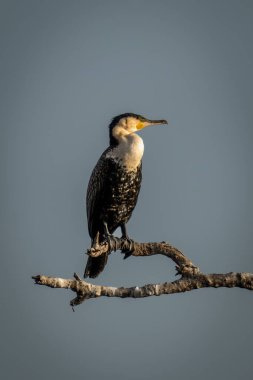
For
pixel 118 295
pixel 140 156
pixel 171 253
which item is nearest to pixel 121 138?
pixel 140 156

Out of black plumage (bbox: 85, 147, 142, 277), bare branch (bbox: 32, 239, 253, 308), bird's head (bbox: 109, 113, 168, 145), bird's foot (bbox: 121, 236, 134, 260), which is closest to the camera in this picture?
bare branch (bbox: 32, 239, 253, 308)

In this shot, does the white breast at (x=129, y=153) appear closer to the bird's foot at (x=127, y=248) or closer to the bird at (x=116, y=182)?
the bird at (x=116, y=182)

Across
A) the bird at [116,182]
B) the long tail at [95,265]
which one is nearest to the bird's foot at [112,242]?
the bird at [116,182]

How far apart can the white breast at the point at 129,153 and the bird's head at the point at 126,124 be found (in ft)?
0.60

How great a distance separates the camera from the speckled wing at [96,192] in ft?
33.7

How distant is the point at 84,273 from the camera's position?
10.1m

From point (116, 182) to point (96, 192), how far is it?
0.34 m

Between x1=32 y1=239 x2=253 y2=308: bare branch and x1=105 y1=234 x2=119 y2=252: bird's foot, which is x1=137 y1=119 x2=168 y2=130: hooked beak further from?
x1=32 y1=239 x2=253 y2=308: bare branch

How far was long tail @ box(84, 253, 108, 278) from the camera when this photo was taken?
32.8 ft

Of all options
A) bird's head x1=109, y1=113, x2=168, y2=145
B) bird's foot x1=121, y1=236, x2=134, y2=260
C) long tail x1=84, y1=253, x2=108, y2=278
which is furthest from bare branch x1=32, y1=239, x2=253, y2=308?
bird's head x1=109, y1=113, x2=168, y2=145

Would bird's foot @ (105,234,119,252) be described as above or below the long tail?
above

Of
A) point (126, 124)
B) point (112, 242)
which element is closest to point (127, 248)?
point (112, 242)

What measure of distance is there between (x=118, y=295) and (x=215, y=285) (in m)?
0.94

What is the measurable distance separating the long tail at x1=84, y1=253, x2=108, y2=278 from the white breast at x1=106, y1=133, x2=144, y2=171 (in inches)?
50.8
